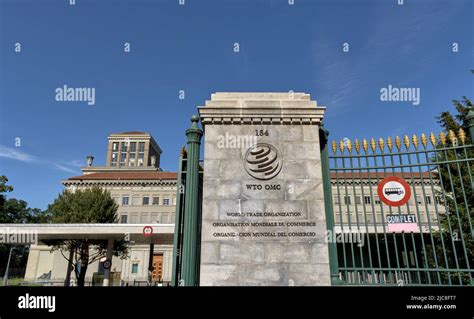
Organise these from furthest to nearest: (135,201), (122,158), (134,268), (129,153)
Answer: (129,153)
(122,158)
(135,201)
(134,268)

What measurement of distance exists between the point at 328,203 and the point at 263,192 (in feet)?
3.98

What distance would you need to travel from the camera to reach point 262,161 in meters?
5.70

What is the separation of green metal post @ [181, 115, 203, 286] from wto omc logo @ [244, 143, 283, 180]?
100 cm

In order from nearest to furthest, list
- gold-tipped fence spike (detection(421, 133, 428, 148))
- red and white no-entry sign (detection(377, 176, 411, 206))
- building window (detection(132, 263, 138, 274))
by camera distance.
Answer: red and white no-entry sign (detection(377, 176, 411, 206)) < gold-tipped fence spike (detection(421, 133, 428, 148)) < building window (detection(132, 263, 138, 274))

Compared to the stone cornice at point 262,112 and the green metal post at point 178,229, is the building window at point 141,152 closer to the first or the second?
the green metal post at point 178,229

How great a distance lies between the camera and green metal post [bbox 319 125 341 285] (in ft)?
17.3

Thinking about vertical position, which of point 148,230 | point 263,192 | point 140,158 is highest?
point 140,158

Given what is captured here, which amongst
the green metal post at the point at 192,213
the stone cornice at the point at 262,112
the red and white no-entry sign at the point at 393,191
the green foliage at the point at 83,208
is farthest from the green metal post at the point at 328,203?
the green foliage at the point at 83,208

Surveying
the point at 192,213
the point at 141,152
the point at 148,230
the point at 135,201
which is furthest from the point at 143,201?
the point at 192,213
